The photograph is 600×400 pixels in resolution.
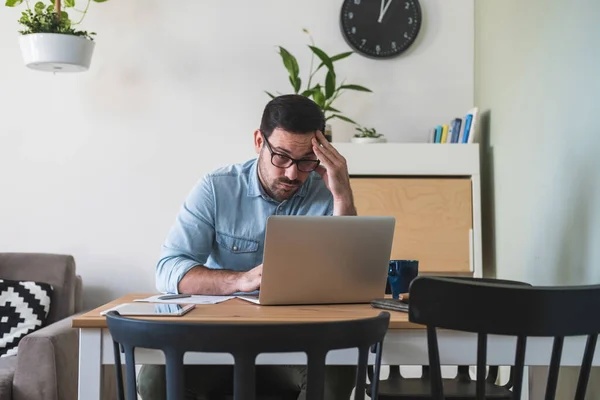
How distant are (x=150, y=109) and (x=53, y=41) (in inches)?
22.9

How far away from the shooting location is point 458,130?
3373mm

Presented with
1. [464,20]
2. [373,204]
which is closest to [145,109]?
[373,204]

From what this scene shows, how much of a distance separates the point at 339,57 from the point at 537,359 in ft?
6.89

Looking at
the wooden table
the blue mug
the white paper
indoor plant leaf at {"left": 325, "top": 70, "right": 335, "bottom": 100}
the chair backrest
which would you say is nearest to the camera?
the chair backrest

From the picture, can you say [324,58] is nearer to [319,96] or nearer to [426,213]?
[319,96]

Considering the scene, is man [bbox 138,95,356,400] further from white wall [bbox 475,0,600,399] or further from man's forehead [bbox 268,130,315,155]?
white wall [bbox 475,0,600,399]

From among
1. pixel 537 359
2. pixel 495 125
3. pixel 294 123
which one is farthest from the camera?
pixel 495 125

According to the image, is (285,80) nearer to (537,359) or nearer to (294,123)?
(294,123)

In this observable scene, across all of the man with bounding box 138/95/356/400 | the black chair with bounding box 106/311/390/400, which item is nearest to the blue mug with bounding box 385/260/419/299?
the man with bounding box 138/95/356/400

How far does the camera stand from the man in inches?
83.7

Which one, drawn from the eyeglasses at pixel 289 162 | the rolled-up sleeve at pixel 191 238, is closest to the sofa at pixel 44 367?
the rolled-up sleeve at pixel 191 238

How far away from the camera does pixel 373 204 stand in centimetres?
326

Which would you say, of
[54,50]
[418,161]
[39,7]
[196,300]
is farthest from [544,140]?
[39,7]

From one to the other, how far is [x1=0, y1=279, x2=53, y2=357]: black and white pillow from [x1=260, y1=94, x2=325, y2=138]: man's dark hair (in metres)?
1.39
